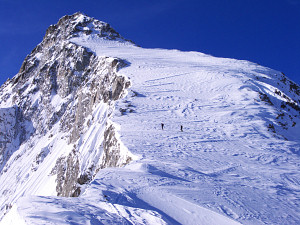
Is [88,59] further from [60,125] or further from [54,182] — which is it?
[54,182]

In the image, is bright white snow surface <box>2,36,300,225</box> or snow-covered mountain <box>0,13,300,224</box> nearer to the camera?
bright white snow surface <box>2,36,300,225</box>

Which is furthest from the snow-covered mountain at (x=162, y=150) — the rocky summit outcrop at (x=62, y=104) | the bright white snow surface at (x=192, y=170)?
the rocky summit outcrop at (x=62, y=104)

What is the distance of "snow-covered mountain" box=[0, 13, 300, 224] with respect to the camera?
743 centimetres

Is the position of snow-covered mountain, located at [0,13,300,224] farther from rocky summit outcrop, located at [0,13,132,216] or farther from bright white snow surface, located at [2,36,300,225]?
rocky summit outcrop, located at [0,13,132,216]

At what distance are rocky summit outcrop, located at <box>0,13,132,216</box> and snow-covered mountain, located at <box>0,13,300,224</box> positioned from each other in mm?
313

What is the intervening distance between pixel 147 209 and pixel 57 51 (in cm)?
5976

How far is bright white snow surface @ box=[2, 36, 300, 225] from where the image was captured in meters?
6.93

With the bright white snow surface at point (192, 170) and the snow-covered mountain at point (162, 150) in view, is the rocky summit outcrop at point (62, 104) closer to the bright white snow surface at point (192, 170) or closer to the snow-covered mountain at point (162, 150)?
the snow-covered mountain at point (162, 150)

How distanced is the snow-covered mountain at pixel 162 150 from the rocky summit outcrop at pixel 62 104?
313mm

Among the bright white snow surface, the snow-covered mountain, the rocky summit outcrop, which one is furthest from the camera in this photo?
the rocky summit outcrop

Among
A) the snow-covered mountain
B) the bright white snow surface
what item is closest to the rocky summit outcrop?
the snow-covered mountain

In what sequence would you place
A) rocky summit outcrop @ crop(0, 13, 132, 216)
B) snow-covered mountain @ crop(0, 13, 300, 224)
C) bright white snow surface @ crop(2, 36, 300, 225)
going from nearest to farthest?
bright white snow surface @ crop(2, 36, 300, 225) → snow-covered mountain @ crop(0, 13, 300, 224) → rocky summit outcrop @ crop(0, 13, 132, 216)

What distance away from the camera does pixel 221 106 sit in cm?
2161

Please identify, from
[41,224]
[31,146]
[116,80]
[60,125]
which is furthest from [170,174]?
[31,146]
